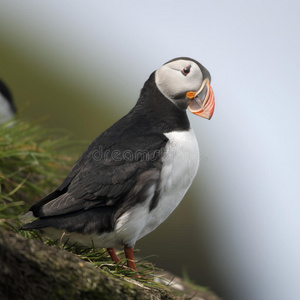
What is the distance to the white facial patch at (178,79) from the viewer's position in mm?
4781

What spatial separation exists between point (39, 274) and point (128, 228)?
1210 millimetres

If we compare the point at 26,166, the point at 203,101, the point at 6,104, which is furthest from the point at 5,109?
the point at 203,101

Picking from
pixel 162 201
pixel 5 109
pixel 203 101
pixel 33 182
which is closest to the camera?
→ pixel 162 201

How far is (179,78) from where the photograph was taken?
4801 mm

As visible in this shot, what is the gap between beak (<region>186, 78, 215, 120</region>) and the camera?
4.75 meters

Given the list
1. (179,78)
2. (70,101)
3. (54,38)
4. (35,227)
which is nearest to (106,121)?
(70,101)

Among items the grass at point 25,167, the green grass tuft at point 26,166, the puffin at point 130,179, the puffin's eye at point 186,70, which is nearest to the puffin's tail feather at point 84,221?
the puffin at point 130,179

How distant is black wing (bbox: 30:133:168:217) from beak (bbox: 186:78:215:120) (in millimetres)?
501

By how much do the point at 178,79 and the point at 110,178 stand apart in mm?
1100

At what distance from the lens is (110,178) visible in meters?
4.23

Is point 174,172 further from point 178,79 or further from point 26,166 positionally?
point 26,166

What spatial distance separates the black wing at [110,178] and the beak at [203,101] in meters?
0.50

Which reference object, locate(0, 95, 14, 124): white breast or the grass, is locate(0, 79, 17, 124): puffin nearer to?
locate(0, 95, 14, 124): white breast

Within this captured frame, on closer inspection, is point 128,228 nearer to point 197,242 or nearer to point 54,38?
point 197,242
